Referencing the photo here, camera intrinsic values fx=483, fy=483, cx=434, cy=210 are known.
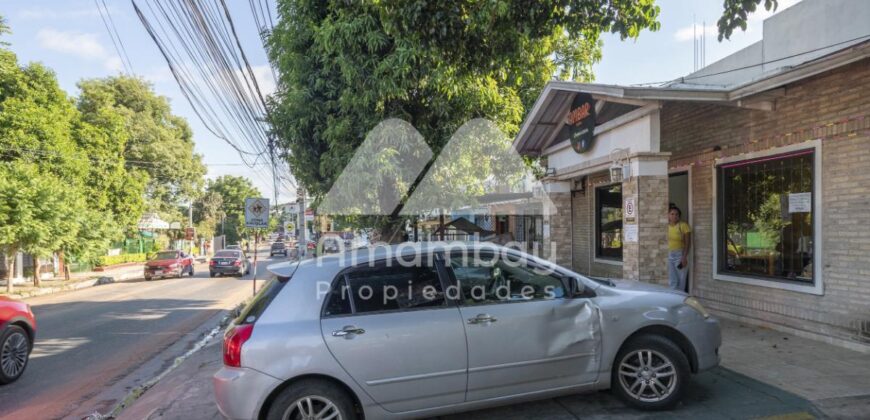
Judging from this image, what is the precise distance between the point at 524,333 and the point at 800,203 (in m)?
4.73

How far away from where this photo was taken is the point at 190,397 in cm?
515

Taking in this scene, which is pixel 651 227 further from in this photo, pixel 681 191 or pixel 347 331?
pixel 347 331

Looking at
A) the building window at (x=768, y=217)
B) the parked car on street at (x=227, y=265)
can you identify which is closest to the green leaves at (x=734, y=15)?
the building window at (x=768, y=217)

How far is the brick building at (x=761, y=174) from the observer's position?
549cm

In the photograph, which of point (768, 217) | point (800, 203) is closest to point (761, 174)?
point (768, 217)

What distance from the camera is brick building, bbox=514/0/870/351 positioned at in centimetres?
549

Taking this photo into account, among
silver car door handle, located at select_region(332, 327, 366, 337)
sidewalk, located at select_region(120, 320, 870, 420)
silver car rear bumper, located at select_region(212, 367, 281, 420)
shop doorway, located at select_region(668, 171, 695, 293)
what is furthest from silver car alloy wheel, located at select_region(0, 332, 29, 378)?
shop doorway, located at select_region(668, 171, 695, 293)

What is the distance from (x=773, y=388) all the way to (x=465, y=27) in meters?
4.69

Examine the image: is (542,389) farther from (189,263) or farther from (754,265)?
(189,263)

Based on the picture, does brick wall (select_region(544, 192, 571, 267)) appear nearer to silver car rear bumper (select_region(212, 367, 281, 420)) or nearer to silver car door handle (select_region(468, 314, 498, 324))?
silver car door handle (select_region(468, 314, 498, 324))

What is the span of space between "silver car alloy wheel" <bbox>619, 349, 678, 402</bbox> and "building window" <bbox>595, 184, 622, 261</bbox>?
6.19m

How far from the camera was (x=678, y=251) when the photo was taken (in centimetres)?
762

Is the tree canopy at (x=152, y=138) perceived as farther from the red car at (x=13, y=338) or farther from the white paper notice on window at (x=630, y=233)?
the white paper notice on window at (x=630, y=233)

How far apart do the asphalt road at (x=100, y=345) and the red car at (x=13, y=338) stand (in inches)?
7.5
